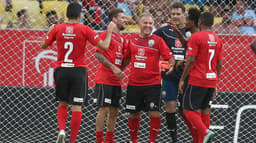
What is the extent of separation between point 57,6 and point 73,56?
3047mm

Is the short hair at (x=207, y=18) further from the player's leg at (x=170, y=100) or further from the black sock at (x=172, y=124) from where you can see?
the black sock at (x=172, y=124)

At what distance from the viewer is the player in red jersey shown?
873 centimetres

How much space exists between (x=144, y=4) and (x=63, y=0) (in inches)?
61.4

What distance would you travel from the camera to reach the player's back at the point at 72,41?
8.71m

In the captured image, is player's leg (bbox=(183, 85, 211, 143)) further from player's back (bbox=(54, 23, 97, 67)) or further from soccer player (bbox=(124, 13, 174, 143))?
player's back (bbox=(54, 23, 97, 67))

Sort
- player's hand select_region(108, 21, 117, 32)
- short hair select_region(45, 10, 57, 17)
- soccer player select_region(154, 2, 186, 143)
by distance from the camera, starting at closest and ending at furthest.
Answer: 1. player's hand select_region(108, 21, 117, 32)
2. soccer player select_region(154, 2, 186, 143)
3. short hair select_region(45, 10, 57, 17)

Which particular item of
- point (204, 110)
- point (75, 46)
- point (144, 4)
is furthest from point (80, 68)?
point (144, 4)

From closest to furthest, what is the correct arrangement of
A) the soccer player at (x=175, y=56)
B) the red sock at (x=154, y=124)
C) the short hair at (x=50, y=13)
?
the red sock at (x=154, y=124) → the soccer player at (x=175, y=56) → the short hair at (x=50, y=13)

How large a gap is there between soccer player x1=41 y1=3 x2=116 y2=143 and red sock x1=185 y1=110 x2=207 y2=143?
1498 millimetres

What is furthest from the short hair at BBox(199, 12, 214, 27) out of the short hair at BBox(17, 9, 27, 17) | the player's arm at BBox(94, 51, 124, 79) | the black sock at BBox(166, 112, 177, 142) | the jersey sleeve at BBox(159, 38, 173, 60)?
the short hair at BBox(17, 9, 27, 17)

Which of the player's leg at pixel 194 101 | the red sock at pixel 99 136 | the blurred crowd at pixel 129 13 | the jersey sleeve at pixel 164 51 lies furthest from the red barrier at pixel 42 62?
the player's leg at pixel 194 101

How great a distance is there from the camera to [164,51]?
909 centimetres

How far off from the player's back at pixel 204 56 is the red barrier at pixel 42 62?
202 centimetres

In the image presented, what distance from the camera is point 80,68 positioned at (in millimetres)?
8812
